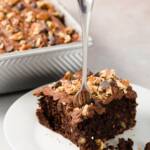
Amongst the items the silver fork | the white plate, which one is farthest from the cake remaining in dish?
the silver fork

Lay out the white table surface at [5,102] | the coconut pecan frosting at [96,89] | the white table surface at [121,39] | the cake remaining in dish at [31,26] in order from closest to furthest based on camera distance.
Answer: the coconut pecan frosting at [96,89] < the white table surface at [5,102] < the cake remaining in dish at [31,26] < the white table surface at [121,39]

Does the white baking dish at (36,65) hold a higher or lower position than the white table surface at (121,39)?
higher

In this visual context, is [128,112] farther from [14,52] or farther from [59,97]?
[14,52]

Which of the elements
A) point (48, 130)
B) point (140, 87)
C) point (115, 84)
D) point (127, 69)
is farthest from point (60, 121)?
point (127, 69)

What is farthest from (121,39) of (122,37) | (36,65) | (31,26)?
(36,65)

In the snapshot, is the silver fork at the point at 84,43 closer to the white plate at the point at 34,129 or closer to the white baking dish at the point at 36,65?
the white plate at the point at 34,129

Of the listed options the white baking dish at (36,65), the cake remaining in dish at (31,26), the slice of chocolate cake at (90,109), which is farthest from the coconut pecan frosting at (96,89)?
the cake remaining in dish at (31,26)
